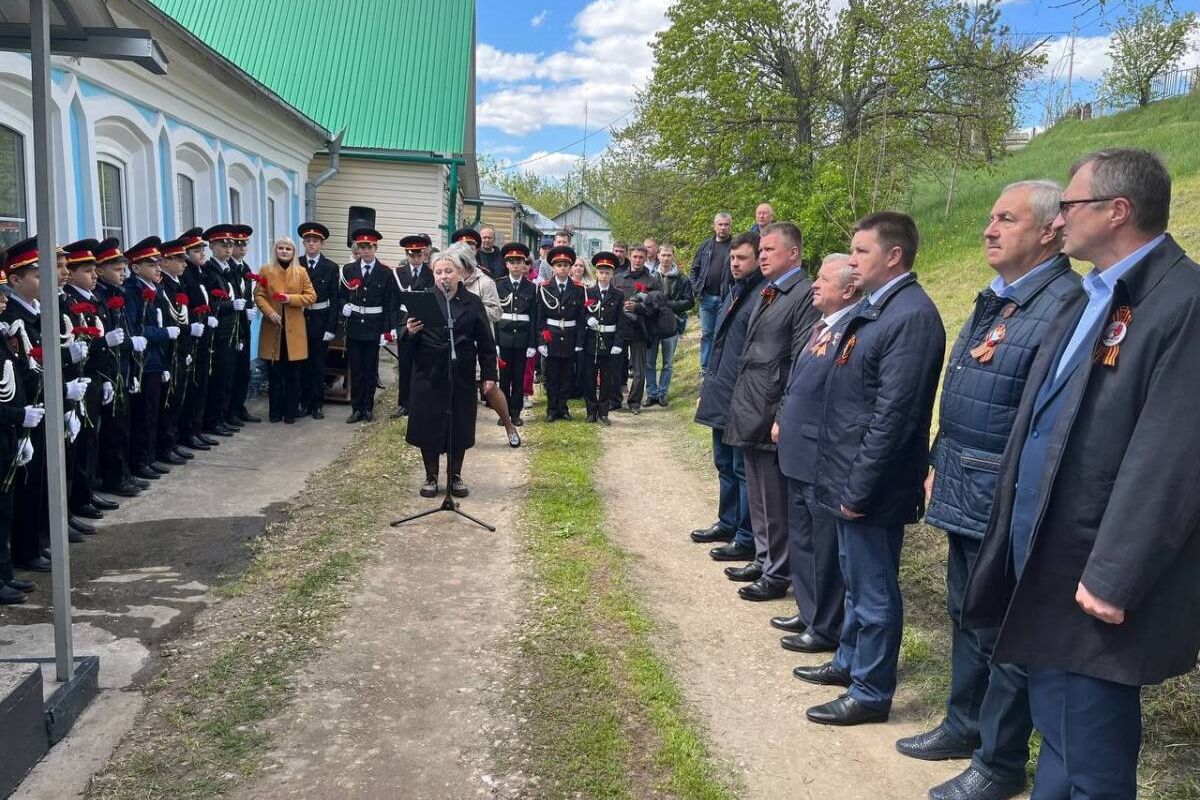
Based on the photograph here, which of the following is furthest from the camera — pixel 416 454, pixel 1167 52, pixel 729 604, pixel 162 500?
pixel 1167 52

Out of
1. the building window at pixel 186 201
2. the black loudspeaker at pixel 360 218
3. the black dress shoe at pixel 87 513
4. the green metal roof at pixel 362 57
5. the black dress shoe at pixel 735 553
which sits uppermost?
the green metal roof at pixel 362 57

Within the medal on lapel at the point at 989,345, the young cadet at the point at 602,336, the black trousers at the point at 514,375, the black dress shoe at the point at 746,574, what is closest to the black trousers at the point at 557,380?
the young cadet at the point at 602,336

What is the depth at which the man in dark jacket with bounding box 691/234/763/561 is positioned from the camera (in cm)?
570

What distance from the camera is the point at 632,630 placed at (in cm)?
457

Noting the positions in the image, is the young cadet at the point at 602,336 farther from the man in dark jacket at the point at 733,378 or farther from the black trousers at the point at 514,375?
A: the man in dark jacket at the point at 733,378

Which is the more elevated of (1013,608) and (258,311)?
(258,311)

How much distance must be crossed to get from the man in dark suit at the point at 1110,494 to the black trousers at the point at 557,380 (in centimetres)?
807

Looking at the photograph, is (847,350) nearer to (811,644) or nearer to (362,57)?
(811,644)

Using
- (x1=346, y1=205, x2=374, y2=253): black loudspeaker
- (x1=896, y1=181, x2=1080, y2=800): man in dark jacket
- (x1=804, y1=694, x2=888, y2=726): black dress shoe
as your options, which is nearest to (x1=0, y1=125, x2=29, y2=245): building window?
(x1=804, y1=694, x2=888, y2=726): black dress shoe

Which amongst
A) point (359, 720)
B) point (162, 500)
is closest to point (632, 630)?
point (359, 720)

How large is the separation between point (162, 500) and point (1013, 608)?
19.9 ft

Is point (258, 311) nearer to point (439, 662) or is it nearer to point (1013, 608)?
point (439, 662)

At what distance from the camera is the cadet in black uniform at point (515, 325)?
9852 millimetres

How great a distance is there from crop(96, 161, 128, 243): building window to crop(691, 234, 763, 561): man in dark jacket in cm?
532
